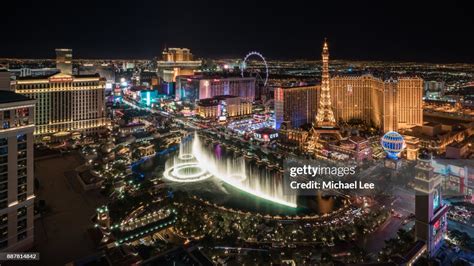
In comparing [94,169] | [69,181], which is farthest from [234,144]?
[69,181]

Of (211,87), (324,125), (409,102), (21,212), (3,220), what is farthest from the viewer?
(211,87)

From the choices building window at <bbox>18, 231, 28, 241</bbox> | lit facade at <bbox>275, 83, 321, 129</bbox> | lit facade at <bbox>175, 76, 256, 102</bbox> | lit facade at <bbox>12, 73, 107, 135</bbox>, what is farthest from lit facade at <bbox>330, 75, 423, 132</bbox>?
building window at <bbox>18, 231, 28, 241</bbox>

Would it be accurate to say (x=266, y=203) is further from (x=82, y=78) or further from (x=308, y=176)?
(x=82, y=78)

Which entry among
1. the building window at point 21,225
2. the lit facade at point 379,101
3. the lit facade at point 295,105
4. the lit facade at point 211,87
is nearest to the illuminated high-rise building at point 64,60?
the lit facade at point 211,87

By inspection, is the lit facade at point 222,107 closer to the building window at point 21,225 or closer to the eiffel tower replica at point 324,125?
the eiffel tower replica at point 324,125

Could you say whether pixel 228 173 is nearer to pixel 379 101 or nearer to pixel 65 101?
pixel 65 101

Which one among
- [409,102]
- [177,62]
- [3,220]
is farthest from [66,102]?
[177,62]
